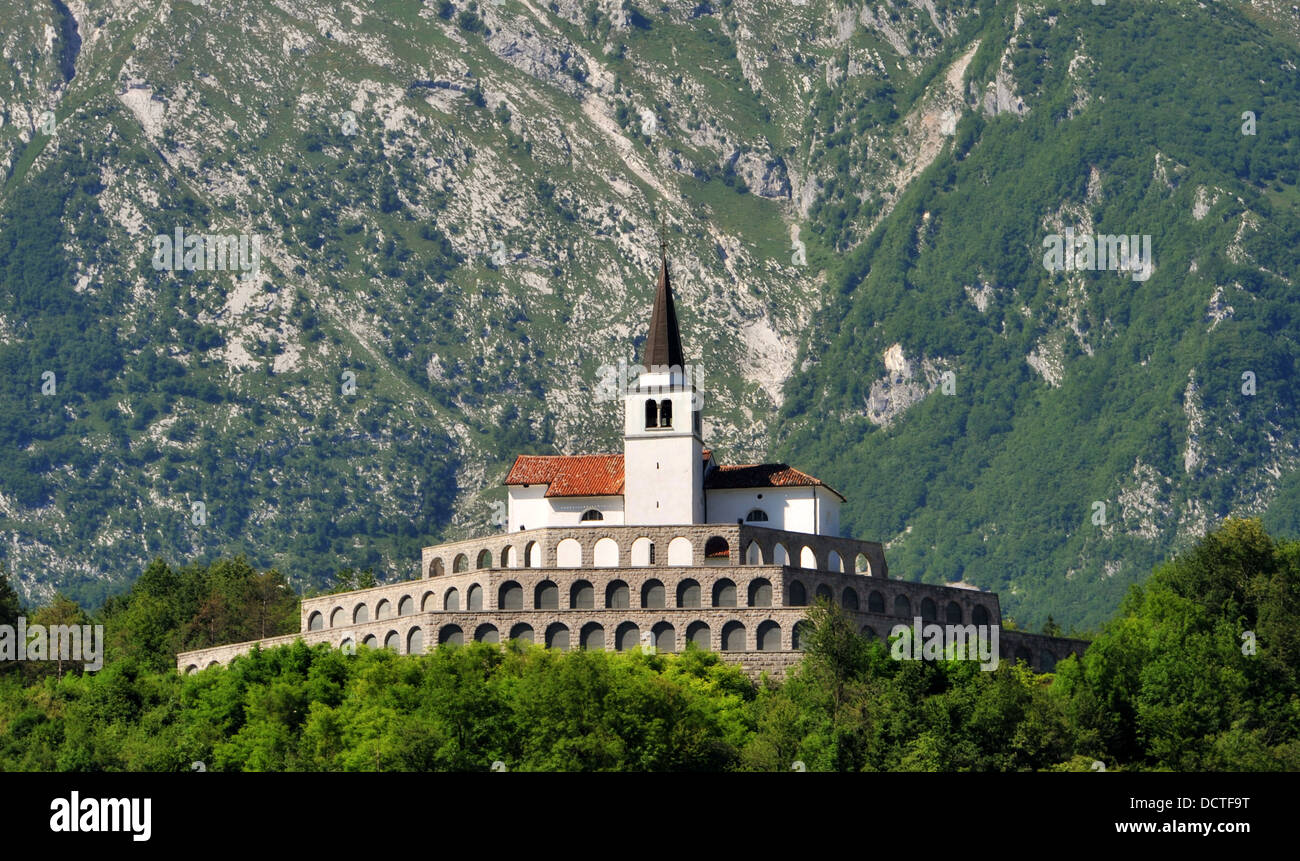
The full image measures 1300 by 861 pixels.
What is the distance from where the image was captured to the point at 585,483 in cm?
13300

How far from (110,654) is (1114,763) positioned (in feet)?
220

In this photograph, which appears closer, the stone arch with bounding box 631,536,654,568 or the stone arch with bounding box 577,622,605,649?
the stone arch with bounding box 577,622,605,649

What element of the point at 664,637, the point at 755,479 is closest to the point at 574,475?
the point at 755,479

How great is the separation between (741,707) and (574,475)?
75.6ft

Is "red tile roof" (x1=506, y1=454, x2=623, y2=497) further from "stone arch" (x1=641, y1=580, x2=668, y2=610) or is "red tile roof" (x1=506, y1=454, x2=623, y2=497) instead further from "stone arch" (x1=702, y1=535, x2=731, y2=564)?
"stone arch" (x1=641, y1=580, x2=668, y2=610)

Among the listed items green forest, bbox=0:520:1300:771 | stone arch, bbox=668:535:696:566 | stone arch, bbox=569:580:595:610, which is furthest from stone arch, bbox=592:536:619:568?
green forest, bbox=0:520:1300:771

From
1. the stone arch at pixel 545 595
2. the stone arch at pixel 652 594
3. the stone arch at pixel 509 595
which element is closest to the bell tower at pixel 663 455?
the stone arch at pixel 652 594

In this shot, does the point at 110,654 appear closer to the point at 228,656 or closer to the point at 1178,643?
the point at 228,656

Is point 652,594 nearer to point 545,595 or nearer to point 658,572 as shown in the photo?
point 658,572

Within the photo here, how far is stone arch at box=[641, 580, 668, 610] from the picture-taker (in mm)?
125312

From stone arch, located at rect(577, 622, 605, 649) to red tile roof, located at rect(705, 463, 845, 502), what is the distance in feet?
40.2

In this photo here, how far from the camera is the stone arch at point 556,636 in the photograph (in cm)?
12475

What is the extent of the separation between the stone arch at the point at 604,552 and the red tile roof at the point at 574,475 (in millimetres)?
4271
